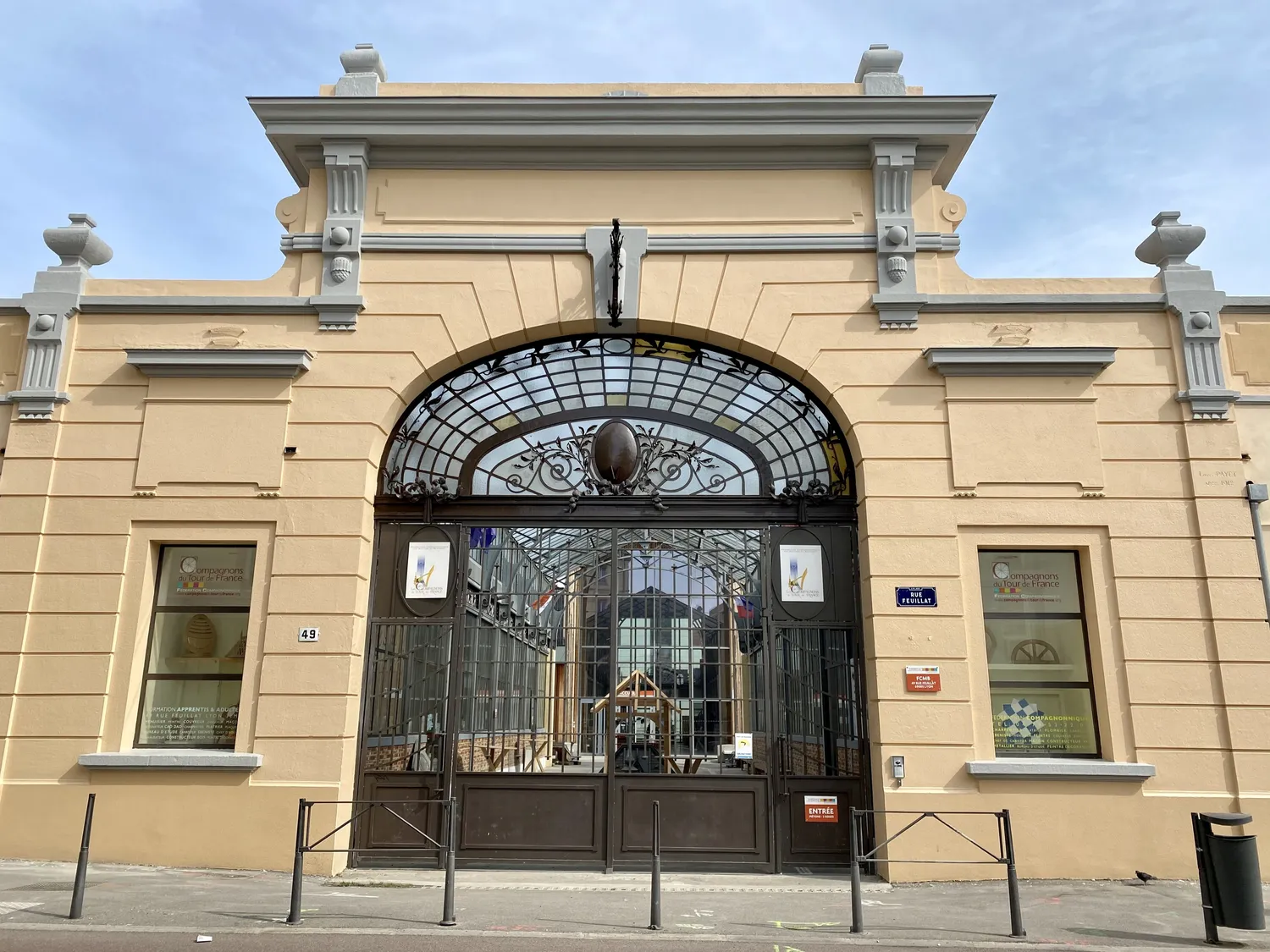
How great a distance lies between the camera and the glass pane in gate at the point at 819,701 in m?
11.4

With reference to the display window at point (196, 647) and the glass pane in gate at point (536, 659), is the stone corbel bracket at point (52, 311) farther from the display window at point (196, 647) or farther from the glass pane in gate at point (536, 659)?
the glass pane in gate at point (536, 659)

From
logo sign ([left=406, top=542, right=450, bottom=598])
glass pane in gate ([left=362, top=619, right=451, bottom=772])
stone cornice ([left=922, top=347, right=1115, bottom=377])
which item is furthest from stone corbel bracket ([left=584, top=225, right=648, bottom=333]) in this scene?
glass pane in gate ([left=362, top=619, right=451, bottom=772])

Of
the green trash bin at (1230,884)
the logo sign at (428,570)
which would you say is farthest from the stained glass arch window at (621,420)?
the green trash bin at (1230,884)

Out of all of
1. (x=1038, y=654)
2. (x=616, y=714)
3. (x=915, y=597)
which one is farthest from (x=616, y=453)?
(x=1038, y=654)

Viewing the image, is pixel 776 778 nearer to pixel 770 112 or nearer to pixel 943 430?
pixel 943 430

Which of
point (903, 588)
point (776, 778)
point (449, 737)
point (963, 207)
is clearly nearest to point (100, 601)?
point (449, 737)

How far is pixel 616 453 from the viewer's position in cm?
1240

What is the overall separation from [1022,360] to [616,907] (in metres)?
7.59

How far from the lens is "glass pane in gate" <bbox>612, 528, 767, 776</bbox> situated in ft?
37.5

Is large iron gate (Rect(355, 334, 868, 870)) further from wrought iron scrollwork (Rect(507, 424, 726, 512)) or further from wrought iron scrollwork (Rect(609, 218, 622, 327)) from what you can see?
wrought iron scrollwork (Rect(609, 218, 622, 327))

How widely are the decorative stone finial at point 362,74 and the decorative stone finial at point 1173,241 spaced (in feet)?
32.9

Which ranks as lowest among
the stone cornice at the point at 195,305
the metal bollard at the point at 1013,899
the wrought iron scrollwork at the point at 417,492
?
the metal bollard at the point at 1013,899

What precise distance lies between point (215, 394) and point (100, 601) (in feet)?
8.95

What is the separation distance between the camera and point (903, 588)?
11.2m
